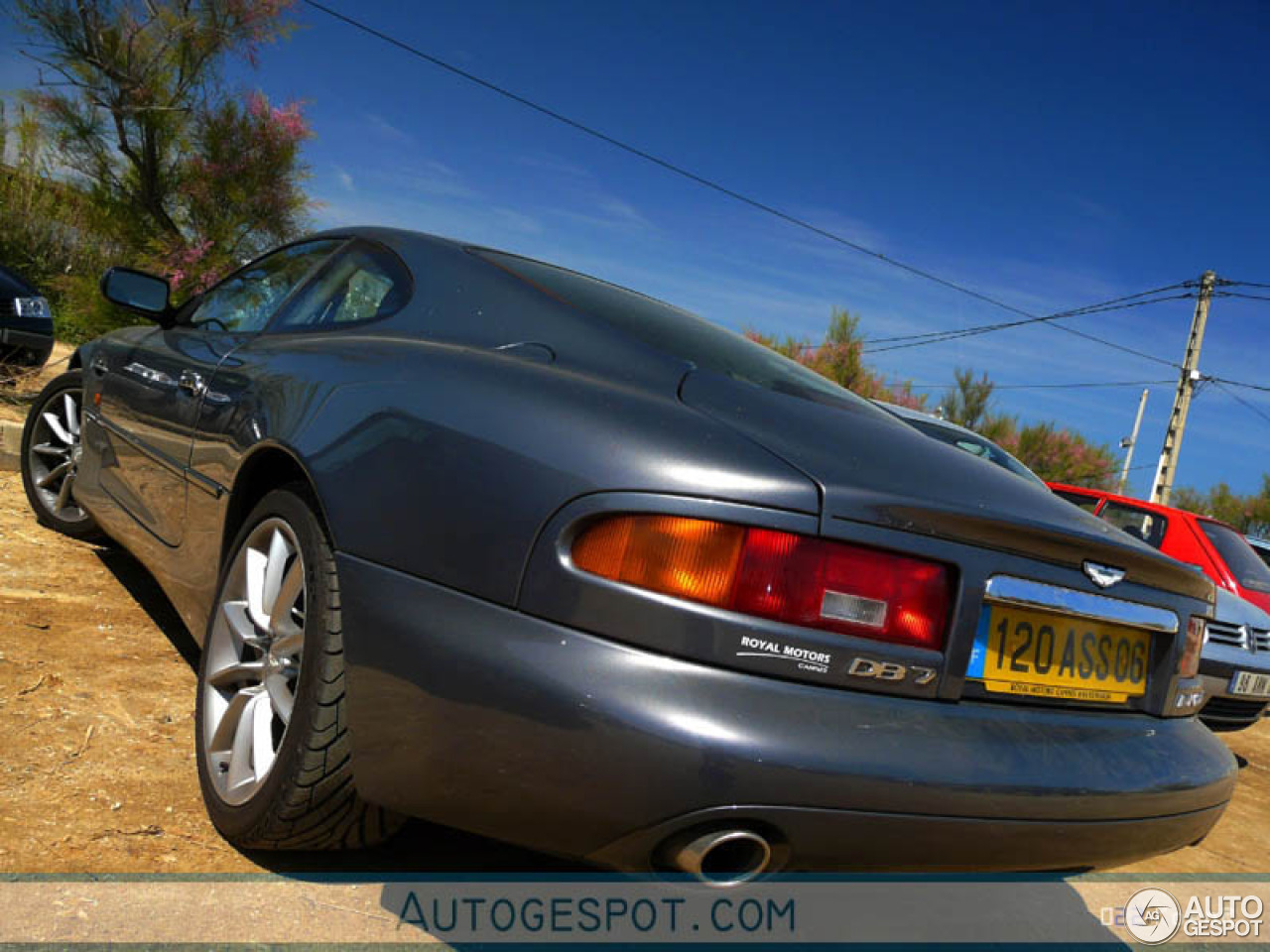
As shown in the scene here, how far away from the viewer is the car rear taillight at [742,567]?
1448mm

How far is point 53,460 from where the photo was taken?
13.4 ft

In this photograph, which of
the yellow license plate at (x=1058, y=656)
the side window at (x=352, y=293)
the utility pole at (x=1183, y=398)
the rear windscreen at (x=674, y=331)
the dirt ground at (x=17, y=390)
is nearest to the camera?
the yellow license plate at (x=1058, y=656)

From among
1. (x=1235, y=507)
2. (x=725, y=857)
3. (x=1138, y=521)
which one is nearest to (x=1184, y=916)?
(x=725, y=857)

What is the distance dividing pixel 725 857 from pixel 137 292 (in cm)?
293

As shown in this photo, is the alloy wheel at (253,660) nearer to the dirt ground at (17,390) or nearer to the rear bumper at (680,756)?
the rear bumper at (680,756)

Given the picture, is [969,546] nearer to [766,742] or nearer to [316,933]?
[766,742]

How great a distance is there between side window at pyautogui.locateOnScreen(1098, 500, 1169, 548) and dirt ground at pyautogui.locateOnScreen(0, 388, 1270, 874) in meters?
3.38

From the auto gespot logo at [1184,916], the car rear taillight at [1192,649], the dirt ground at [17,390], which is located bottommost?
the auto gespot logo at [1184,916]

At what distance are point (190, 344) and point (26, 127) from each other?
1197 cm

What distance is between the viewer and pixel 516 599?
1486 millimetres

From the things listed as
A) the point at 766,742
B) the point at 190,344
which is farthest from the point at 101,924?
the point at 190,344

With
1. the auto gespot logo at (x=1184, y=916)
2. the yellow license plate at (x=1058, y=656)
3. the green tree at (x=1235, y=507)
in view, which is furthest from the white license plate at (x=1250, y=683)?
the green tree at (x=1235, y=507)

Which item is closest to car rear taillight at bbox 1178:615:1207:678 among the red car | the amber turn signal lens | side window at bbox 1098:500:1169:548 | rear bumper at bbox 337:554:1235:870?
rear bumper at bbox 337:554:1235:870

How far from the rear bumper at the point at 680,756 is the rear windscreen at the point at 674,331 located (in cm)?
76
